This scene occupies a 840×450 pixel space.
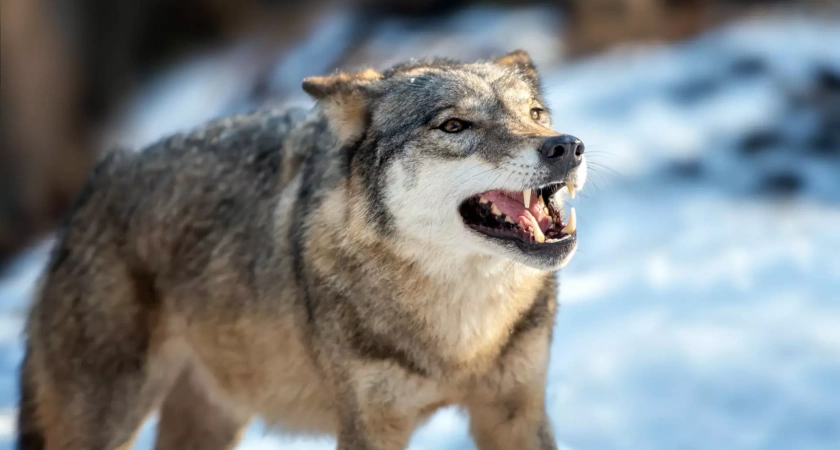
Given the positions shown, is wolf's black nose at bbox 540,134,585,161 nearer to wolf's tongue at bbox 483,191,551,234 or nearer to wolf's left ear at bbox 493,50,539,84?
wolf's tongue at bbox 483,191,551,234

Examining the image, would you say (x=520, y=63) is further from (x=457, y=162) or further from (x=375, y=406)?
(x=375, y=406)

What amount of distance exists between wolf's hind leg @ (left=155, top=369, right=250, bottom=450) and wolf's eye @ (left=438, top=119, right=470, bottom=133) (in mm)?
2011

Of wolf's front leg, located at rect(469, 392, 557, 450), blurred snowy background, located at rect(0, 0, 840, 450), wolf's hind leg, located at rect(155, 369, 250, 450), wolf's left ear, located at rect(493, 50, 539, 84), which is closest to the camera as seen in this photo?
wolf's front leg, located at rect(469, 392, 557, 450)

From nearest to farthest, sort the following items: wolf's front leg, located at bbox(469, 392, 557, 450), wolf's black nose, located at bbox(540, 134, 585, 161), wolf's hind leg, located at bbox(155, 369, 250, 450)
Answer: wolf's black nose, located at bbox(540, 134, 585, 161) → wolf's front leg, located at bbox(469, 392, 557, 450) → wolf's hind leg, located at bbox(155, 369, 250, 450)

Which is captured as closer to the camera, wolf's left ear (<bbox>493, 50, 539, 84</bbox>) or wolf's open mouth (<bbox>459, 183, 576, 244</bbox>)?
wolf's open mouth (<bbox>459, 183, 576, 244</bbox>)

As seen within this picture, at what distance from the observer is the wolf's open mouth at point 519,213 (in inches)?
132

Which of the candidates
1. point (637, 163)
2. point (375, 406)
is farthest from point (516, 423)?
→ point (637, 163)

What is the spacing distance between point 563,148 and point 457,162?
1.34 ft

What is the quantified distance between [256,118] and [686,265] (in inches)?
161

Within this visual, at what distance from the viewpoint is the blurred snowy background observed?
569 centimetres

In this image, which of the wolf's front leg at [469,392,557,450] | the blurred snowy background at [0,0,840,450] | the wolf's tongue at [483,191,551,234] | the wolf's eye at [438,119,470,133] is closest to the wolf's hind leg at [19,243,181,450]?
the blurred snowy background at [0,0,840,450]

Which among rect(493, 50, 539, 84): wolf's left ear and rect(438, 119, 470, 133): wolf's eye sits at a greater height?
rect(493, 50, 539, 84): wolf's left ear

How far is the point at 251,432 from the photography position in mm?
6035

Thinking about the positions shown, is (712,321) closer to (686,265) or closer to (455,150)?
(686,265)
